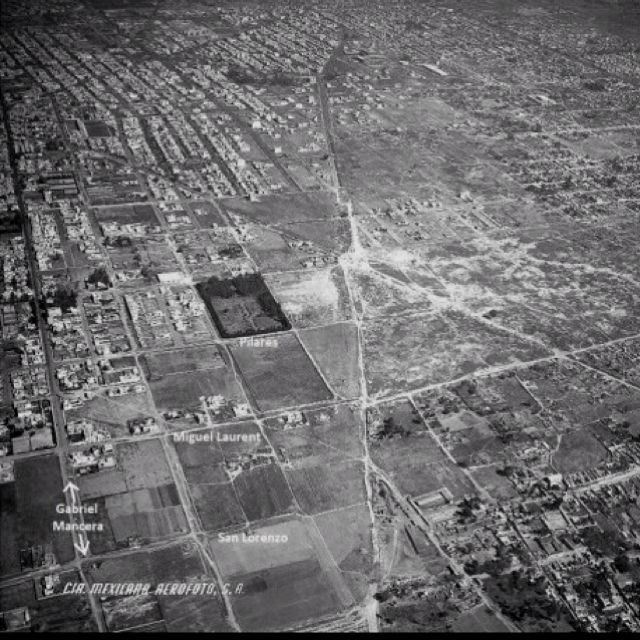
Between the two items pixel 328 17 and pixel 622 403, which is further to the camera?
pixel 328 17

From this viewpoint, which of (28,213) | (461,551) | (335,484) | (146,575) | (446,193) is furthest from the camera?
(446,193)

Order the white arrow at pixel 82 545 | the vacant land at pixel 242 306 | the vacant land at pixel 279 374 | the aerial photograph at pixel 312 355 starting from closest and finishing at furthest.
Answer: the aerial photograph at pixel 312 355 < the white arrow at pixel 82 545 < the vacant land at pixel 279 374 < the vacant land at pixel 242 306

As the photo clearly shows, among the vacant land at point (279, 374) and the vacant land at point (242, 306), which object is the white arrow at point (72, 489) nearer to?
the vacant land at point (279, 374)

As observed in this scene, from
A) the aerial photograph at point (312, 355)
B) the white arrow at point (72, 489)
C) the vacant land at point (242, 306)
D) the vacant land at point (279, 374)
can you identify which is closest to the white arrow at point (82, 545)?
the aerial photograph at point (312, 355)

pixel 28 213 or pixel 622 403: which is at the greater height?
pixel 28 213

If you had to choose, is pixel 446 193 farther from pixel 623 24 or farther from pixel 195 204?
pixel 623 24

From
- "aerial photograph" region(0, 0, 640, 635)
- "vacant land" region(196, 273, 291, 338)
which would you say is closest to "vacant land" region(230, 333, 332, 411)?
"aerial photograph" region(0, 0, 640, 635)

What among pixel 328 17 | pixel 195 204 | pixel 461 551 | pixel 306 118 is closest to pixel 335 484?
pixel 461 551

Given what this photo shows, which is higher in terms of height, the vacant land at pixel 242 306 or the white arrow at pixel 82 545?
the white arrow at pixel 82 545

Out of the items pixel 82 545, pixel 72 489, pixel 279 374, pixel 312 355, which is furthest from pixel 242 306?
pixel 82 545
